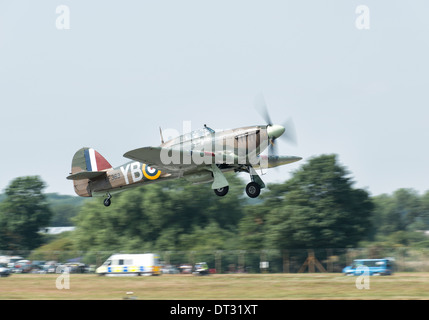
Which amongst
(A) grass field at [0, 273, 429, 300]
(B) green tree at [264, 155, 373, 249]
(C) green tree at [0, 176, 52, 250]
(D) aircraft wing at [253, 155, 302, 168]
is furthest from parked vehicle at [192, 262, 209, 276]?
(C) green tree at [0, 176, 52, 250]

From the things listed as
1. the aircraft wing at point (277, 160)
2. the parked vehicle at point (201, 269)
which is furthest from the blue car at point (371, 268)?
the aircraft wing at point (277, 160)

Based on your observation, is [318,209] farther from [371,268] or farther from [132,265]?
[132,265]

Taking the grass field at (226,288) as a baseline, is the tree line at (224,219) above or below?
above

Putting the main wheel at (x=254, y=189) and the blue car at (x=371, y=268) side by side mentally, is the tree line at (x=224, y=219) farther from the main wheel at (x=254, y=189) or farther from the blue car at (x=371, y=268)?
the main wheel at (x=254, y=189)

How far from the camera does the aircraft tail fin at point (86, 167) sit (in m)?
24.0

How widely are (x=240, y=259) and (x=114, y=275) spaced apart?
6522mm

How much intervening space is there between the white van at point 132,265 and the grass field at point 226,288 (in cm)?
321

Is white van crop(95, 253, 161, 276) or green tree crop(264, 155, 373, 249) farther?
green tree crop(264, 155, 373, 249)

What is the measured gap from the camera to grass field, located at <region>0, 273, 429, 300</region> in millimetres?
20609

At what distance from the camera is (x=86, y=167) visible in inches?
1001

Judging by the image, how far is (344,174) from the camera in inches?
1932

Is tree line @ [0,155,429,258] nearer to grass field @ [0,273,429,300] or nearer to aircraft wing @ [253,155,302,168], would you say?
grass field @ [0,273,429,300]

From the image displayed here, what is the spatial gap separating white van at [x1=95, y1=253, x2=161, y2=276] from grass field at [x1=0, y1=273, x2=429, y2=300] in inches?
127
